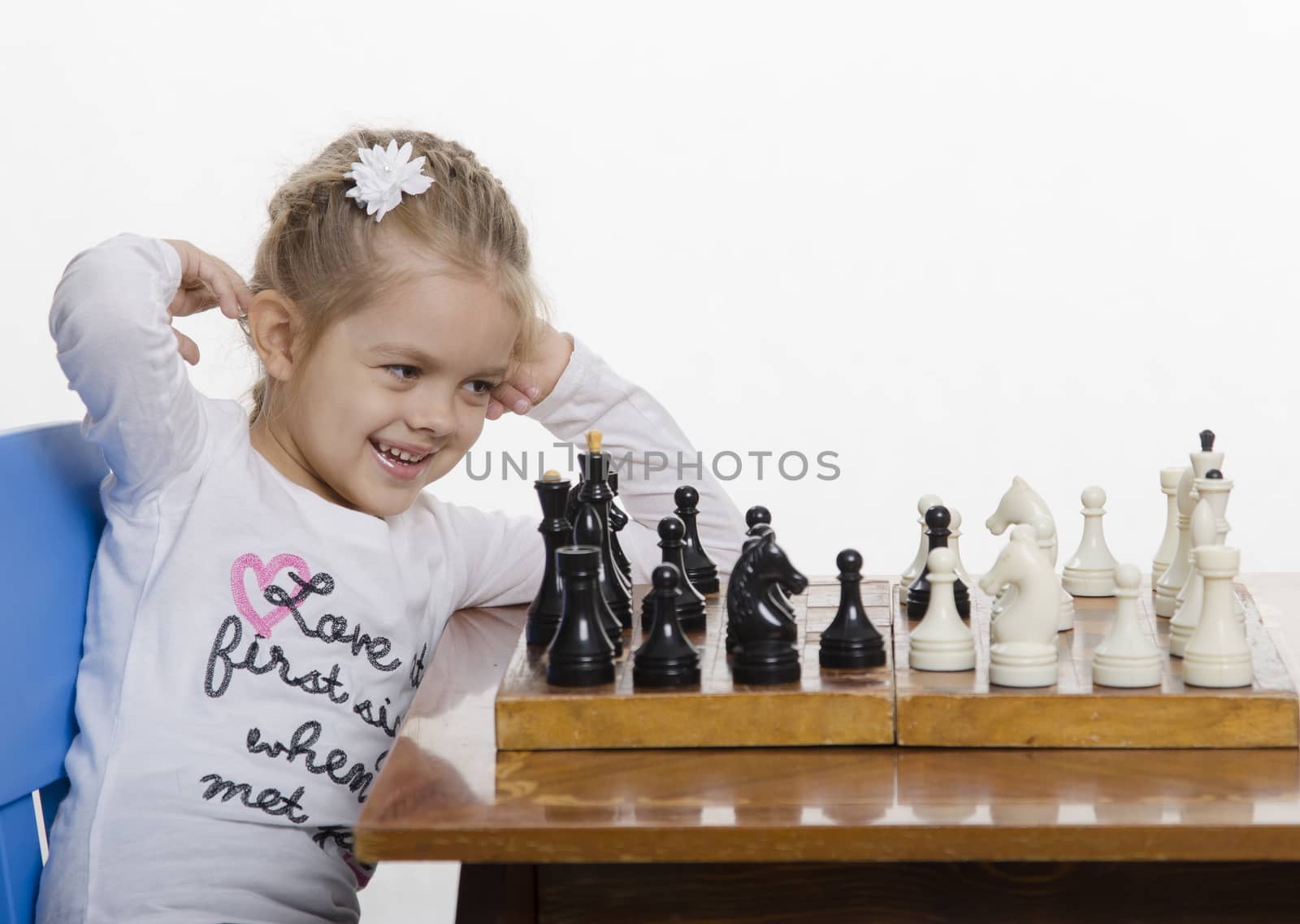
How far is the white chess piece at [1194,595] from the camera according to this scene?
3.67 ft

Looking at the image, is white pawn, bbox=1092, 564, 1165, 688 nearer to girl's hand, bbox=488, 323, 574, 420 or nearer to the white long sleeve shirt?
the white long sleeve shirt

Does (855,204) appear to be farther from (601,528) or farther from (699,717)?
(699,717)

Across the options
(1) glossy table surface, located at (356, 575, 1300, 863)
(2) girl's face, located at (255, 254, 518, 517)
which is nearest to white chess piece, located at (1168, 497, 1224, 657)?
(1) glossy table surface, located at (356, 575, 1300, 863)

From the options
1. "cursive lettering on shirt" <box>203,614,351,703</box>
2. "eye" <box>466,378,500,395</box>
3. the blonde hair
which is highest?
the blonde hair

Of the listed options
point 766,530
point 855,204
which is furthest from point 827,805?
point 855,204

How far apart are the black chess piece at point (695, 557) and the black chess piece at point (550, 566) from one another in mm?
156

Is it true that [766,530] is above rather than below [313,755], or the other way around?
above

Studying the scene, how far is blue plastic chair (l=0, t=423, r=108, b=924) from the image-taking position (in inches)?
50.9

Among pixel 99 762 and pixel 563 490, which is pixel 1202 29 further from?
pixel 99 762

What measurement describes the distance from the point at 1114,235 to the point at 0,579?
3.12 m

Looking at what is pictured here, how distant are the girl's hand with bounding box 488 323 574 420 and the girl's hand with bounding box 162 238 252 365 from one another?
1.03 feet

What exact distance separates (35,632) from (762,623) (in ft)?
2.31

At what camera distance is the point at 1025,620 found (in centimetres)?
106

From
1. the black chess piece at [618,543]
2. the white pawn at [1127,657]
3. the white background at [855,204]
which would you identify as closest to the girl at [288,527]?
the black chess piece at [618,543]
